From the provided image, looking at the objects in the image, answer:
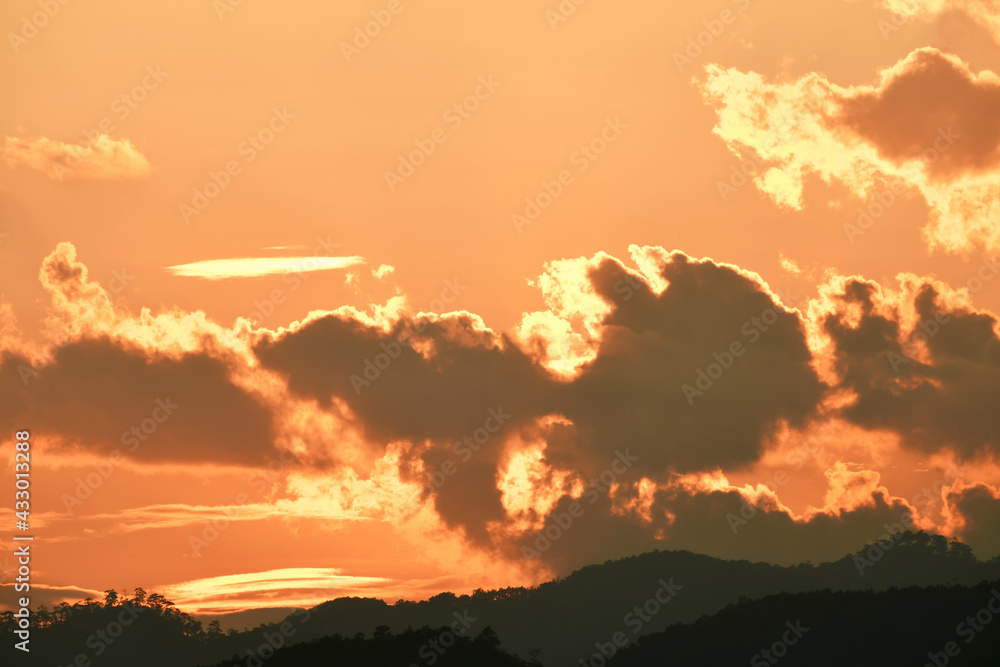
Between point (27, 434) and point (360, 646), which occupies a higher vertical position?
point (27, 434)

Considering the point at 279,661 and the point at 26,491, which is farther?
the point at 279,661

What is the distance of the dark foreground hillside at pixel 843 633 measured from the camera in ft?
475

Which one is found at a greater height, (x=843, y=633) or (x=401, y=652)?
(x=401, y=652)

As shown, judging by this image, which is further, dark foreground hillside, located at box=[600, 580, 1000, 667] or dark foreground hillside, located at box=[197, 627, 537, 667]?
dark foreground hillside, located at box=[600, 580, 1000, 667]

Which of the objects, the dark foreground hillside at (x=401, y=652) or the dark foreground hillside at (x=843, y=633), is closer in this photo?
the dark foreground hillside at (x=401, y=652)

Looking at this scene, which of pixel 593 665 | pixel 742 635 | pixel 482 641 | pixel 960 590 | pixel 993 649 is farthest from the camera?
pixel 593 665

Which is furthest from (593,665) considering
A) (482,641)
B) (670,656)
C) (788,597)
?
(482,641)

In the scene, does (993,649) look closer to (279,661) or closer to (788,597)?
(788,597)

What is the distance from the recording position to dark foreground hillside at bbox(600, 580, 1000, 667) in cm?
14488

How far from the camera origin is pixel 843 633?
16438 cm

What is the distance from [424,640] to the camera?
135 m

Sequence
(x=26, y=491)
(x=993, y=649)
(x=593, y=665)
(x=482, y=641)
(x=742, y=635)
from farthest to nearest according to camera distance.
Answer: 1. (x=593, y=665)
2. (x=742, y=635)
3. (x=482, y=641)
4. (x=993, y=649)
5. (x=26, y=491)

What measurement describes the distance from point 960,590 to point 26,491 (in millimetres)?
137055

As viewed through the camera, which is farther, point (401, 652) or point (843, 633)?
point (843, 633)
